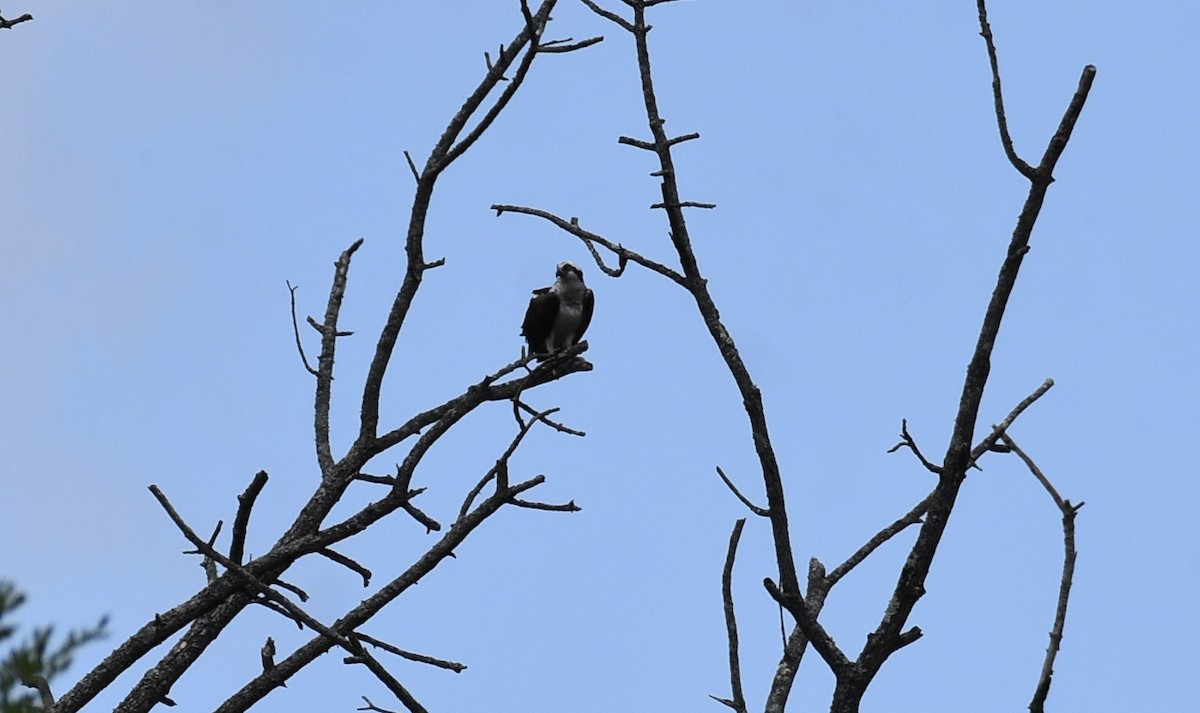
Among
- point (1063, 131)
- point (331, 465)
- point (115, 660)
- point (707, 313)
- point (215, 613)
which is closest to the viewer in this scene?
point (1063, 131)

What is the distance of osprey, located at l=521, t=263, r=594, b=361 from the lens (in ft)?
45.0

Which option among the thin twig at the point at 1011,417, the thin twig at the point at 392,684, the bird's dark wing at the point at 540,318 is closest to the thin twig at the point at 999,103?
the thin twig at the point at 1011,417

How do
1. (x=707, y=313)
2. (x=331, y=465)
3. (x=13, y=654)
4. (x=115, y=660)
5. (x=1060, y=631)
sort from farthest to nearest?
(x=331, y=465) < (x=115, y=660) < (x=707, y=313) < (x=1060, y=631) < (x=13, y=654)

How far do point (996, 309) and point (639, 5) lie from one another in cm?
222

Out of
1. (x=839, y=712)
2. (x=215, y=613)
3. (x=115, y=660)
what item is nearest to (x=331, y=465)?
(x=215, y=613)

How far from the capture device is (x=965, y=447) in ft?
17.6

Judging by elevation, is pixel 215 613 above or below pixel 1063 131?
below

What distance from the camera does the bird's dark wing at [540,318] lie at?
538 inches

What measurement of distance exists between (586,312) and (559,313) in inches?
13.0

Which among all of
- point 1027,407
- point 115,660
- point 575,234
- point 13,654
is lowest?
point 13,654

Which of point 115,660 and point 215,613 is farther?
point 215,613

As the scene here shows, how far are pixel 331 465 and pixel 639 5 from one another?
146 inches

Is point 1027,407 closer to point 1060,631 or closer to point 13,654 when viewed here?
point 1060,631

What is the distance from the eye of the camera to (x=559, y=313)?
1372 centimetres
